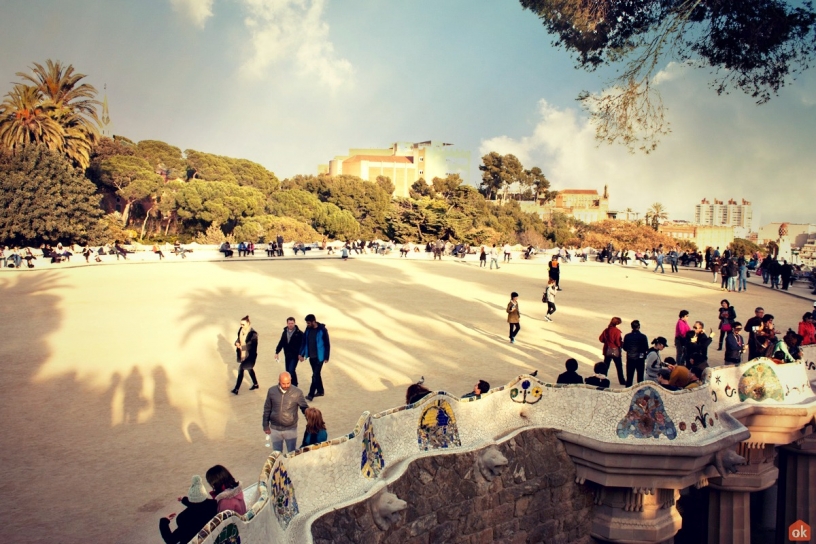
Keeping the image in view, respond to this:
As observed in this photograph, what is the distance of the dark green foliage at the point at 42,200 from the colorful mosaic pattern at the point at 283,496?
3918 cm

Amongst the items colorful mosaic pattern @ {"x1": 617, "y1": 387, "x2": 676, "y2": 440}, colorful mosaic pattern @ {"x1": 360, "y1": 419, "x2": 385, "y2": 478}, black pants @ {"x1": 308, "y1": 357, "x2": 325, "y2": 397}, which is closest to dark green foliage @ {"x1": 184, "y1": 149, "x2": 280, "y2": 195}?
black pants @ {"x1": 308, "y1": 357, "x2": 325, "y2": 397}

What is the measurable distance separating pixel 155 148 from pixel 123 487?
3259 inches

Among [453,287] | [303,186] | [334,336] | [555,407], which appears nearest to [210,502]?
[555,407]

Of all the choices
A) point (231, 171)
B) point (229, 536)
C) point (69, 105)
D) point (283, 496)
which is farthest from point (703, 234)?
point (229, 536)

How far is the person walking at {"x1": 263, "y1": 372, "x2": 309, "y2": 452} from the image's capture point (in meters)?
6.92

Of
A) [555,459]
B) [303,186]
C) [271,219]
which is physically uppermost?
[303,186]

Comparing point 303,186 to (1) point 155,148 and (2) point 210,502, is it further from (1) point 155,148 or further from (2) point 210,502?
(2) point 210,502

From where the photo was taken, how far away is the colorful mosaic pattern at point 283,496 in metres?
4.68

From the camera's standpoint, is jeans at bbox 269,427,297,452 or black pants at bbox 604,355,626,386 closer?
jeans at bbox 269,427,297,452

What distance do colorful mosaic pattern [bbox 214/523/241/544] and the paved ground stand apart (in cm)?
217

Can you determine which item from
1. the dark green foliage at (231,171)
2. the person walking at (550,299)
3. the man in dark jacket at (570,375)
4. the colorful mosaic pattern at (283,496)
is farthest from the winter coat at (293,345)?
the dark green foliage at (231,171)

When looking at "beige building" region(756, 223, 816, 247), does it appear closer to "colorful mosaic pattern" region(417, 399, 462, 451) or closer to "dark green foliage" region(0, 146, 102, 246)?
"dark green foliage" region(0, 146, 102, 246)

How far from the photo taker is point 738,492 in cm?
1052

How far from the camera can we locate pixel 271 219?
187 feet
